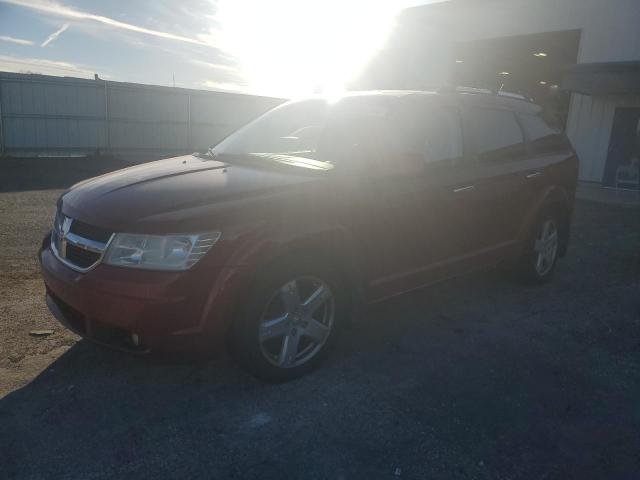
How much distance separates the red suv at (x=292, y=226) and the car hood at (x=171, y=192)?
0.04 ft

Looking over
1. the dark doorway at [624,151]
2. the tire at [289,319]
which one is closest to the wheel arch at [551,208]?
the tire at [289,319]

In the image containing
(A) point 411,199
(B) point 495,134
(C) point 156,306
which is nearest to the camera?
(C) point 156,306

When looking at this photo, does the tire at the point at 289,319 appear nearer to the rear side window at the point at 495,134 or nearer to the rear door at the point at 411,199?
the rear door at the point at 411,199

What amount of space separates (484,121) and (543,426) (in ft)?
8.46

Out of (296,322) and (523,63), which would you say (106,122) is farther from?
(296,322)

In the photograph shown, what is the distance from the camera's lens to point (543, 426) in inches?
114

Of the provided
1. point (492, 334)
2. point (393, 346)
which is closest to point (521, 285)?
point (492, 334)

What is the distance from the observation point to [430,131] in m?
4.07

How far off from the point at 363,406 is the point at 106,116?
1757 cm

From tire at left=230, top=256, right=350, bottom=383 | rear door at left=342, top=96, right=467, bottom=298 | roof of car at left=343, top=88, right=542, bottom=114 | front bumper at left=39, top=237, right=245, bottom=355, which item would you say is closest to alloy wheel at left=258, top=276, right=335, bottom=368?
tire at left=230, top=256, right=350, bottom=383

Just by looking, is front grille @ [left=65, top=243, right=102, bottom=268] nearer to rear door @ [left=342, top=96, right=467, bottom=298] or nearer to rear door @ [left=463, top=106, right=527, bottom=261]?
rear door @ [left=342, top=96, right=467, bottom=298]

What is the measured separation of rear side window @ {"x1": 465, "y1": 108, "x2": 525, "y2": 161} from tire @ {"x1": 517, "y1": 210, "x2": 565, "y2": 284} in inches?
30.1

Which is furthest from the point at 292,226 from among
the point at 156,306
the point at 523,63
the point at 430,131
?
the point at 523,63

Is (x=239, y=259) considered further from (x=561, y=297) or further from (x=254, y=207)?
(x=561, y=297)
